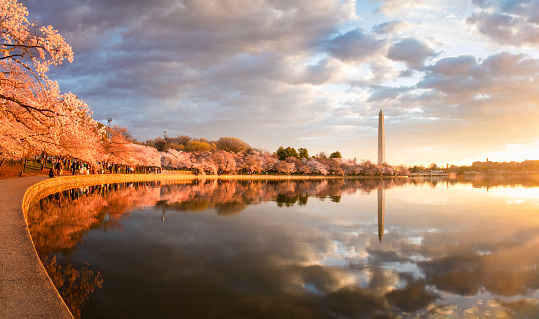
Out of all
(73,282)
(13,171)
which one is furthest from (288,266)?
(13,171)

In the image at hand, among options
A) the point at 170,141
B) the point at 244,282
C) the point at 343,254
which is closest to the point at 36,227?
the point at 244,282

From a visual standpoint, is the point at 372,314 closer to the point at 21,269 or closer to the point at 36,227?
the point at 21,269

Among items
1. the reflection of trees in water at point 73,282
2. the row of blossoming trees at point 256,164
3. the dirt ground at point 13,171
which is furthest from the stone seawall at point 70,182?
the row of blossoming trees at point 256,164

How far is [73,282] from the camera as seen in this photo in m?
8.41

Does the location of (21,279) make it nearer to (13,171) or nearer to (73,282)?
(73,282)

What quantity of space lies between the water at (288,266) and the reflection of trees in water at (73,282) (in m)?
0.04

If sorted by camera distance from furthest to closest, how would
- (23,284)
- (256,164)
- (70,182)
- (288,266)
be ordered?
1. (256,164)
2. (70,182)
3. (288,266)
4. (23,284)

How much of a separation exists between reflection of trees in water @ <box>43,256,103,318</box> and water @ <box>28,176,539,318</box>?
42 millimetres

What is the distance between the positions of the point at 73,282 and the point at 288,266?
5.96m

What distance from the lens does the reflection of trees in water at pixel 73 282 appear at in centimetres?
729

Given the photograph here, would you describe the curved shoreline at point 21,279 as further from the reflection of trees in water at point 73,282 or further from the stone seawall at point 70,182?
the stone seawall at point 70,182

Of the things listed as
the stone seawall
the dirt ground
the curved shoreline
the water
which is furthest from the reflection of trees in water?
the dirt ground

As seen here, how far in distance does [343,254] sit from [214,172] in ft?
273

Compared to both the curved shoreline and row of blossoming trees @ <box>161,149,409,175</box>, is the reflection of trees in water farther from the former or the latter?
row of blossoming trees @ <box>161,149,409,175</box>
